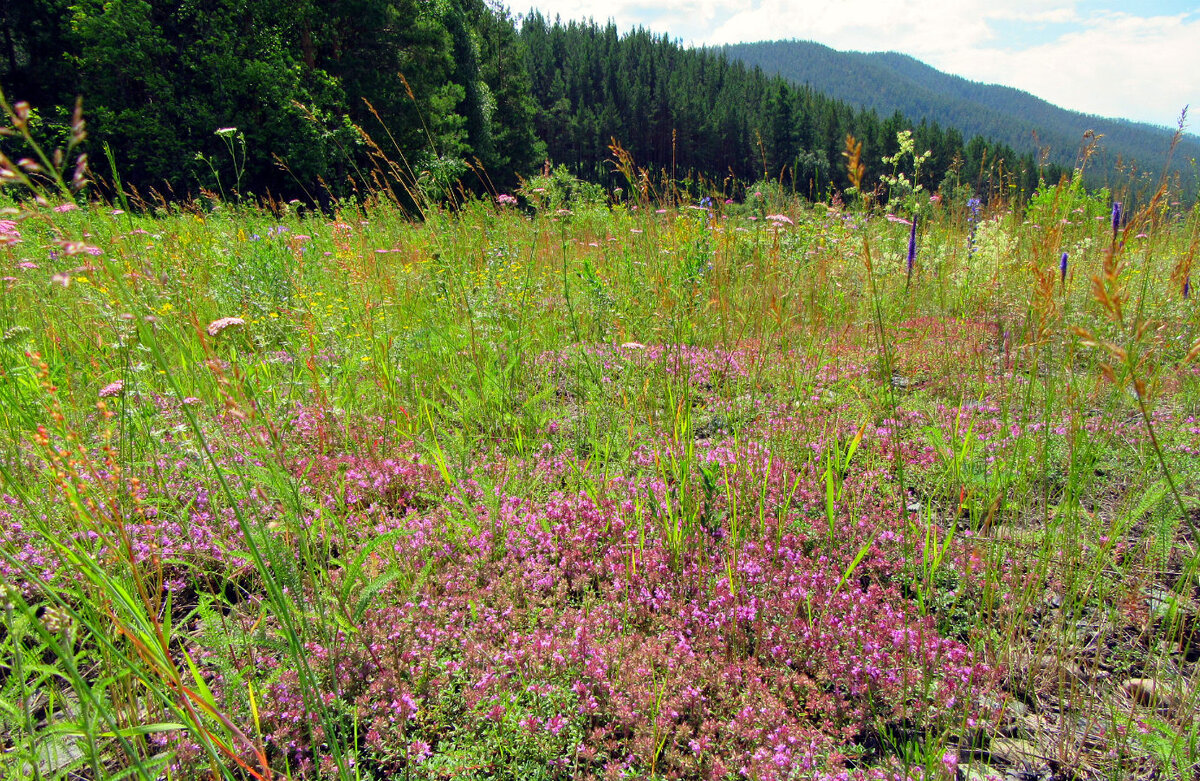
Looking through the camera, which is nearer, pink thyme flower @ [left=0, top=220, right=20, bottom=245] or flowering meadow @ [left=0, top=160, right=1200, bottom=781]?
pink thyme flower @ [left=0, top=220, right=20, bottom=245]

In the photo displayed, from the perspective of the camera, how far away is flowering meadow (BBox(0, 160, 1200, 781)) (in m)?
1.58

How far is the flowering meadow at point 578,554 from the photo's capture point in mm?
1584

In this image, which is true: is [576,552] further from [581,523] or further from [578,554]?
[581,523]

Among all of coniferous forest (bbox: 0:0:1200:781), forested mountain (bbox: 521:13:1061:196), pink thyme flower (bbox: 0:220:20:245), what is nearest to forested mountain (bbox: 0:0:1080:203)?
coniferous forest (bbox: 0:0:1200:781)

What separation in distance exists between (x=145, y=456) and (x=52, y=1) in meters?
27.2

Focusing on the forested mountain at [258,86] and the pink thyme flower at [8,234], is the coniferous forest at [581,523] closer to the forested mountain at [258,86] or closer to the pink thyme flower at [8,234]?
the pink thyme flower at [8,234]

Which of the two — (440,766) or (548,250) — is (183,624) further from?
(548,250)

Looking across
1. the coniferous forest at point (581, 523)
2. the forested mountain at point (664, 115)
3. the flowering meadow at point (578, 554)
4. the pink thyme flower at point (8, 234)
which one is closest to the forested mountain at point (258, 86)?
the coniferous forest at point (581, 523)

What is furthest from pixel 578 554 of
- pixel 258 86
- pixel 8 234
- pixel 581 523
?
pixel 258 86

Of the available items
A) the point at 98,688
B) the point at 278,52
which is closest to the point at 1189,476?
the point at 98,688

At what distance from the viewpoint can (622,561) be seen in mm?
2324

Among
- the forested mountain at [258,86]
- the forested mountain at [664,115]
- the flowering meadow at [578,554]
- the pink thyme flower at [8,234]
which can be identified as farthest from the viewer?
the forested mountain at [664,115]

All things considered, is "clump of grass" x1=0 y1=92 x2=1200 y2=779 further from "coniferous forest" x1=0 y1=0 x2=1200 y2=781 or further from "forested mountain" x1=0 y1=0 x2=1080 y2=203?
"forested mountain" x1=0 y1=0 x2=1080 y2=203

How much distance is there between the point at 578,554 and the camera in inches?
94.0
